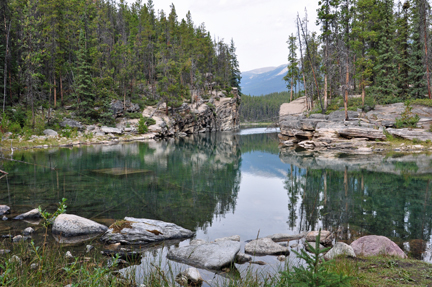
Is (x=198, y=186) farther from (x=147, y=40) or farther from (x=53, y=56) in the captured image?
(x=147, y=40)

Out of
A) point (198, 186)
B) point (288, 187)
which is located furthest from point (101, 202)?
point (288, 187)

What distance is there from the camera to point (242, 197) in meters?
13.2

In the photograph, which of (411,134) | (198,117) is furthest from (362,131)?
(198,117)

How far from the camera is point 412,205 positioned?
10.8 m

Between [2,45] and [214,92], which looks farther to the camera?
[214,92]

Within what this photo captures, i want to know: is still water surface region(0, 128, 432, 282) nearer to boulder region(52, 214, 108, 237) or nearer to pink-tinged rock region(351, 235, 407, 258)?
boulder region(52, 214, 108, 237)

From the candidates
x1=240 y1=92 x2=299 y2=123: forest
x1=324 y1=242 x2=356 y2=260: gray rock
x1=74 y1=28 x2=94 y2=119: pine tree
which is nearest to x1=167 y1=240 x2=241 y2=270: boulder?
x1=324 y1=242 x2=356 y2=260: gray rock

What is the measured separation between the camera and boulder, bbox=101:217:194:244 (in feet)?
23.9

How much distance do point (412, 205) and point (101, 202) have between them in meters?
12.8

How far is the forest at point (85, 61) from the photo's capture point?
36.0 metres

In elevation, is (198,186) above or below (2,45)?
below

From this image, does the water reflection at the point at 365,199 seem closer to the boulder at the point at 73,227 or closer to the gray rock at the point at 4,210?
the boulder at the point at 73,227

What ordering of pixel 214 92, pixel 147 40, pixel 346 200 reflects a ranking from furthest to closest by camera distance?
pixel 214 92 → pixel 147 40 → pixel 346 200

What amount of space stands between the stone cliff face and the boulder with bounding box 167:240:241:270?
43.5 meters
